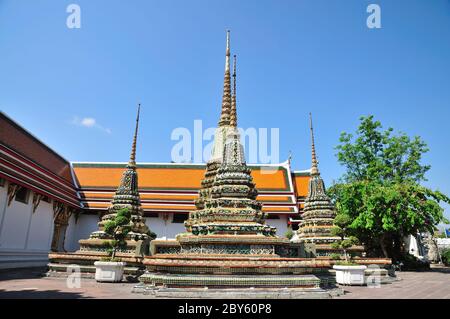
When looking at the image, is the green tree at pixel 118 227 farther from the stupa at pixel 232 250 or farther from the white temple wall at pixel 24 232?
the white temple wall at pixel 24 232

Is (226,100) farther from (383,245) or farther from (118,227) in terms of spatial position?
(383,245)

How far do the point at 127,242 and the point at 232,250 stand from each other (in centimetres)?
786

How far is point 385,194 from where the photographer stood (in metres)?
19.3

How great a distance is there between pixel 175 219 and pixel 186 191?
2616mm

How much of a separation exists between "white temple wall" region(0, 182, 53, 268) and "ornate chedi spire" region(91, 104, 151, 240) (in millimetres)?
4992

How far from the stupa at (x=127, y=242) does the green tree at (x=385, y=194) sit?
1331cm

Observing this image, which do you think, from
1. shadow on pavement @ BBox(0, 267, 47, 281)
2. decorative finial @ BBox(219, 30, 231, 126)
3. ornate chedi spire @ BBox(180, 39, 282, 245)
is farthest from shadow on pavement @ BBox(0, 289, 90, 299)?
decorative finial @ BBox(219, 30, 231, 126)

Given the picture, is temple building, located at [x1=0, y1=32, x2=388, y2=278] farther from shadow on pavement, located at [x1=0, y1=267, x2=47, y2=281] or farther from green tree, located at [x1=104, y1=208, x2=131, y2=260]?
green tree, located at [x1=104, y1=208, x2=131, y2=260]

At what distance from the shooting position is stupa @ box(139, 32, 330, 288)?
8914mm

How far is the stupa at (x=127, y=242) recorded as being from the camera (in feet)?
48.0

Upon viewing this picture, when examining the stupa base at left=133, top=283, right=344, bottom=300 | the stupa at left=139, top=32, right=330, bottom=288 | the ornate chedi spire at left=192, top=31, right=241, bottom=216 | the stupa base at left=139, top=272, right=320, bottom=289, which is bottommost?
the stupa base at left=133, top=283, right=344, bottom=300

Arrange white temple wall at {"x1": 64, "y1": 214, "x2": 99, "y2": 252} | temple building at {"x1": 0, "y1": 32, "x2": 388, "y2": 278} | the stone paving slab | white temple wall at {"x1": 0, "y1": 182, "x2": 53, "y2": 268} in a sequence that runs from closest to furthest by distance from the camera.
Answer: the stone paving slab, temple building at {"x1": 0, "y1": 32, "x2": 388, "y2": 278}, white temple wall at {"x1": 0, "y1": 182, "x2": 53, "y2": 268}, white temple wall at {"x1": 64, "y1": 214, "x2": 99, "y2": 252}

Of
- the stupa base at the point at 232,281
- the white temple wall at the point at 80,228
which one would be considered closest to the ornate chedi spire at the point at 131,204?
the stupa base at the point at 232,281

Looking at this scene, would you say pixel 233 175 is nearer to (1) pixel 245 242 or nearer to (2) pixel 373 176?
(1) pixel 245 242
